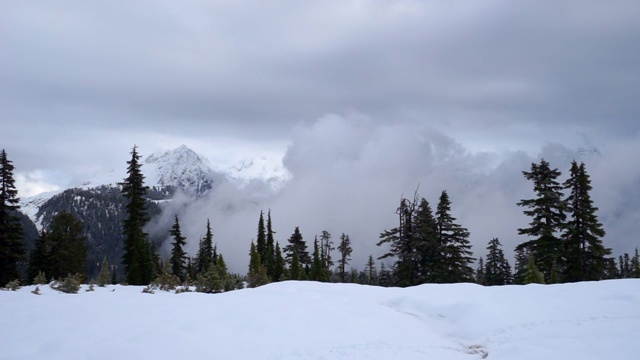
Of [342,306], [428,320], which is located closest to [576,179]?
[428,320]

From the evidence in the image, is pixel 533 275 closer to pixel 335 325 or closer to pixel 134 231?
pixel 335 325

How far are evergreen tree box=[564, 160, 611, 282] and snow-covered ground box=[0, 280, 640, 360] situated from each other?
15.3m

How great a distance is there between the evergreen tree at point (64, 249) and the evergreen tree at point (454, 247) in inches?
1398

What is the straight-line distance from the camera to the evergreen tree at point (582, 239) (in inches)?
1201

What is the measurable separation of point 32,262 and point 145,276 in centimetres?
1545

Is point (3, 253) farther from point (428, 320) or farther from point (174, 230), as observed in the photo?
point (428, 320)

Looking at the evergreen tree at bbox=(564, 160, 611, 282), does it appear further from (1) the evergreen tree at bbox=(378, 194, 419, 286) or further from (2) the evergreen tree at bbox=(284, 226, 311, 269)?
(2) the evergreen tree at bbox=(284, 226, 311, 269)

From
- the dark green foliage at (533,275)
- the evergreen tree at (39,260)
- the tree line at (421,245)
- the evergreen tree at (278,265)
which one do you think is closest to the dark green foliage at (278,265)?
the evergreen tree at (278,265)

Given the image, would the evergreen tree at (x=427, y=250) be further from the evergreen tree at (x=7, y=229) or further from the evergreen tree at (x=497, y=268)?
the evergreen tree at (x=7, y=229)

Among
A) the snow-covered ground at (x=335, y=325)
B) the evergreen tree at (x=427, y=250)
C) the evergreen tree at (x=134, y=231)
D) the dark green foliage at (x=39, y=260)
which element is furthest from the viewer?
the dark green foliage at (x=39, y=260)

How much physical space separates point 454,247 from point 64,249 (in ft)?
125

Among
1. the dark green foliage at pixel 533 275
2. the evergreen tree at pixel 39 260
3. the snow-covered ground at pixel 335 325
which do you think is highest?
the evergreen tree at pixel 39 260

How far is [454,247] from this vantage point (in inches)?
1399

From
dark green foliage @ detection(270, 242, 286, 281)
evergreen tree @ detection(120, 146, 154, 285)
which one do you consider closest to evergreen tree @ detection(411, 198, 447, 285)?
evergreen tree @ detection(120, 146, 154, 285)
